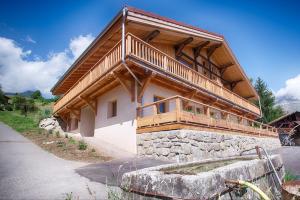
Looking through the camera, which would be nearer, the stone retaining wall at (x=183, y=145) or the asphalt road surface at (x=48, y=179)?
the asphalt road surface at (x=48, y=179)

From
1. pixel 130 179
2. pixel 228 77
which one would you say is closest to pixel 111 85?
pixel 130 179

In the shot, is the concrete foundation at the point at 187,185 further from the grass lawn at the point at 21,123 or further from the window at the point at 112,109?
the grass lawn at the point at 21,123

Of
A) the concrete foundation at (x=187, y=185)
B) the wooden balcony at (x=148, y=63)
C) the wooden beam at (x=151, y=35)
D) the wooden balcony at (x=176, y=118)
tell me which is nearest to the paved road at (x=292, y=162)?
the wooden balcony at (x=176, y=118)

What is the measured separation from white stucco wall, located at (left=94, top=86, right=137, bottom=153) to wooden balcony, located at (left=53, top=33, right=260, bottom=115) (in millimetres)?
1538

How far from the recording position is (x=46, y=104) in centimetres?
3822

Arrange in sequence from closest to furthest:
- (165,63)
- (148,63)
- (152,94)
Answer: (148,63) < (165,63) < (152,94)

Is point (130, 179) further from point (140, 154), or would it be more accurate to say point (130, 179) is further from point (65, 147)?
point (65, 147)

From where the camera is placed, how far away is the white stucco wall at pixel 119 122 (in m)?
11.2

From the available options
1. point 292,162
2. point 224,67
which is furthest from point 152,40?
point 224,67

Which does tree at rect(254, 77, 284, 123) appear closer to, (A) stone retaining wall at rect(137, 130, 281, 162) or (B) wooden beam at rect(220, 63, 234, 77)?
(B) wooden beam at rect(220, 63, 234, 77)

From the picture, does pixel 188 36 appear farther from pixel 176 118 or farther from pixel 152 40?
pixel 176 118

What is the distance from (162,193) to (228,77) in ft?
70.2

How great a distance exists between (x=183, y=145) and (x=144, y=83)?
3.72m

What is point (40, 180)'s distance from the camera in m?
5.43
